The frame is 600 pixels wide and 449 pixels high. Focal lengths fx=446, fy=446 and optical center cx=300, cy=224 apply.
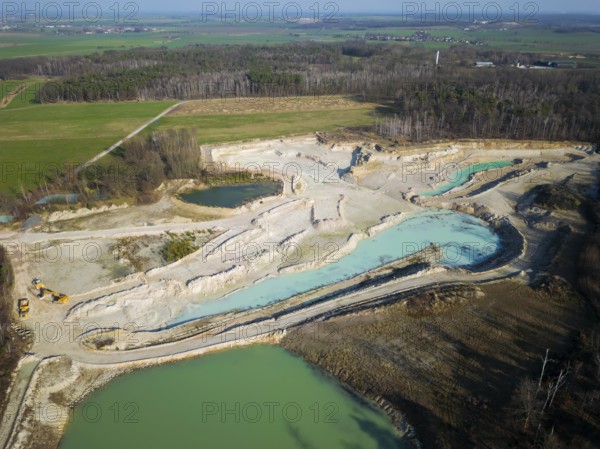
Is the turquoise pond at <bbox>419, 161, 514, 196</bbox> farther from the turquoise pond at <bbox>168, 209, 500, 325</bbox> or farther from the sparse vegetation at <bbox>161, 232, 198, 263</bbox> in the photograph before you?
the sparse vegetation at <bbox>161, 232, 198, 263</bbox>

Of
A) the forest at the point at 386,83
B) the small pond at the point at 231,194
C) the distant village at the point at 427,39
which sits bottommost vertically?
the small pond at the point at 231,194

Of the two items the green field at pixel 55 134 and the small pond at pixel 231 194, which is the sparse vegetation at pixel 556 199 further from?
the green field at pixel 55 134

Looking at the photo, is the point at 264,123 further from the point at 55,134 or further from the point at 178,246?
the point at 178,246

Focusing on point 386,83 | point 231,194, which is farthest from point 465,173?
point 386,83

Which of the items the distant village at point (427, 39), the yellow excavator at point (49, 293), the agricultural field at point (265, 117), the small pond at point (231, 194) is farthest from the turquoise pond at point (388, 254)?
the distant village at point (427, 39)

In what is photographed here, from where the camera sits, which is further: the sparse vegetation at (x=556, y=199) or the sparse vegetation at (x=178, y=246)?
the sparse vegetation at (x=556, y=199)

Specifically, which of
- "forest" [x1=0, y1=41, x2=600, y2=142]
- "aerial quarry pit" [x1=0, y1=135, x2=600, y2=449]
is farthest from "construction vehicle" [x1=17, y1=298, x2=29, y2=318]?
"forest" [x1=0, y1=41, x2=600, y2=142]

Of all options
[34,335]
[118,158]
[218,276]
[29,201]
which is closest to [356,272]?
[218,276]
